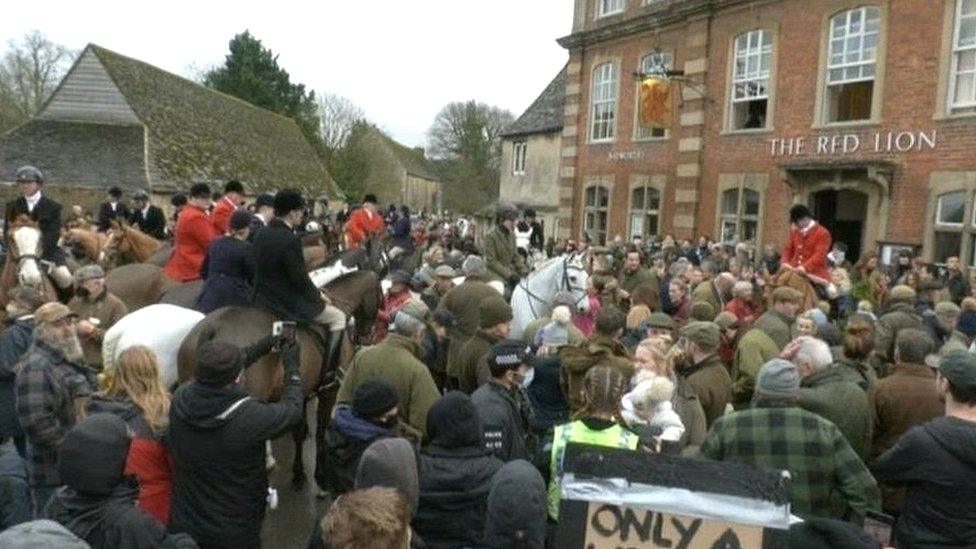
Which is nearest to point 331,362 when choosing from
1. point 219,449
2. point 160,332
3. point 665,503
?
point 160,332

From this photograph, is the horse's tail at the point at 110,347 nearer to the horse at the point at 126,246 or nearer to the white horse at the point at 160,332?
the white horse at the point at 160,332

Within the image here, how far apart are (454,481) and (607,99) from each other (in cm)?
2267

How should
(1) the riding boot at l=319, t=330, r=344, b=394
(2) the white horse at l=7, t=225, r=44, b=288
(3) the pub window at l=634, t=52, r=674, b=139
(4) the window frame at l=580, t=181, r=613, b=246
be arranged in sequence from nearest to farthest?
(1) the riding boot at l=319, t=330, r=344, b=394 → (2) the white horse at l=7, t=225, r=44, b=288 → (3) the pub window at l=634, t=52, r=674, b=139 → (4) the window frame at l=580, t=181, r=613, b=246

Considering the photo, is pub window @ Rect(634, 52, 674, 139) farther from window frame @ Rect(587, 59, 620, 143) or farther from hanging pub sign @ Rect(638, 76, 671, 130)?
window frame @ Rect(587, 59, 620, 143)

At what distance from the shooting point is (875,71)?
17125 mm

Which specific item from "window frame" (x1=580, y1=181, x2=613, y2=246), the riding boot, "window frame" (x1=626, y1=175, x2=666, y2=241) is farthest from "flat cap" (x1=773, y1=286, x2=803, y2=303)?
"window frame" (x1=580, y1=181, x2=613, y2=246)

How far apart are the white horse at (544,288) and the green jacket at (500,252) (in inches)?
70.8

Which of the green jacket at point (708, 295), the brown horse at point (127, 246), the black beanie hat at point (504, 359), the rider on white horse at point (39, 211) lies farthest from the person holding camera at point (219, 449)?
the brown horse at point (127, 246)

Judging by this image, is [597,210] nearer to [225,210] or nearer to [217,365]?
[225,210]

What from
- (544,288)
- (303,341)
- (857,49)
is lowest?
(303,341)

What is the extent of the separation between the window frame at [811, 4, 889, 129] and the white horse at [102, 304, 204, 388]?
49.3 ft

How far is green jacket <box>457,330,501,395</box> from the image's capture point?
6821 millimetres

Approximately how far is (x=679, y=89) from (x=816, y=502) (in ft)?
62.6

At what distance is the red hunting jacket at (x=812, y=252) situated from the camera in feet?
35.8
